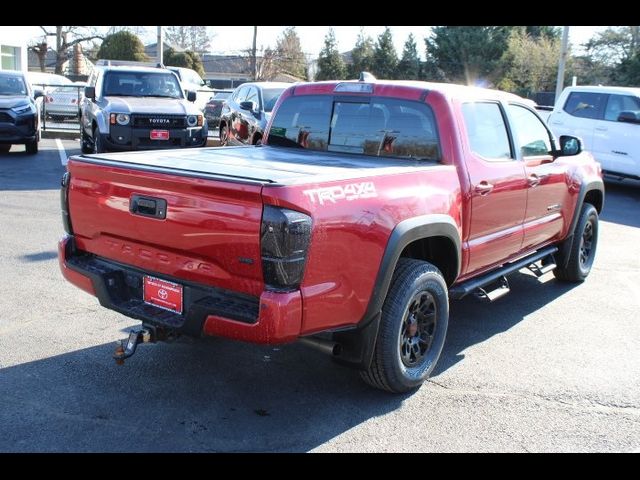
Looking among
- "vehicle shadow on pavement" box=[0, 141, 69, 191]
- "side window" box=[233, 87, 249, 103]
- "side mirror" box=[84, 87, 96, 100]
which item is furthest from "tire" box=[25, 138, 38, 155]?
"side window" box=[233, 87, 249, 103]

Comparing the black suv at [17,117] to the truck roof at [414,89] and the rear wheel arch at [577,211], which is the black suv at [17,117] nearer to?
the truck roof at [414,89]

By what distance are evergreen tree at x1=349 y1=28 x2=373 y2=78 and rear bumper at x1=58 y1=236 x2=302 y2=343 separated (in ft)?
140

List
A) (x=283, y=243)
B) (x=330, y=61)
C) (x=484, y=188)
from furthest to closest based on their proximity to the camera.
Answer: (x=330, y=61) < (x=484, y=188) < (x=283, y=243)

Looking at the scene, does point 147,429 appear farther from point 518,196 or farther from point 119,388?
point 518,196

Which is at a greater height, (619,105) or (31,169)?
(619,105)

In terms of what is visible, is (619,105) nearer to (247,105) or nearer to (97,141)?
(247,105)

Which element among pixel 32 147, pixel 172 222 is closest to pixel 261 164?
pixel 172 222

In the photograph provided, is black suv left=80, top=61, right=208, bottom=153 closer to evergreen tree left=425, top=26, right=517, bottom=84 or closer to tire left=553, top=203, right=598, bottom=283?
tire left=553, top=203, right=598, bottom=283

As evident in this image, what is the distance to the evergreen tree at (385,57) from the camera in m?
43.3

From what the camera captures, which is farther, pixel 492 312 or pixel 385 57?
pixel 385 57

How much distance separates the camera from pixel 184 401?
391 cm

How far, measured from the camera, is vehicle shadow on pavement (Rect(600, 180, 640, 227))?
34.3ft

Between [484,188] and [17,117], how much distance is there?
11531 mm

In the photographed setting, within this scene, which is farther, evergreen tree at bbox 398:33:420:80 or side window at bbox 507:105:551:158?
evergreen tree at bbox 398:33:420:80
